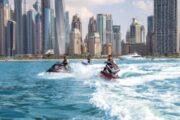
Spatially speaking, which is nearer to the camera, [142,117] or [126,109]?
[142,117]

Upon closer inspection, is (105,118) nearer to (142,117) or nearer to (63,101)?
(142,117)

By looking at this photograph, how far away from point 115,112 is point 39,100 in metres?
6.44

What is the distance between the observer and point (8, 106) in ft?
63.6

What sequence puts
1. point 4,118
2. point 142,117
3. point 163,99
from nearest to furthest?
point 142,117 < point 4,118 < point 163,99

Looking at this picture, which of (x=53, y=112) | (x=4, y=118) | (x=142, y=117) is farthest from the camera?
(x=53, y=112)

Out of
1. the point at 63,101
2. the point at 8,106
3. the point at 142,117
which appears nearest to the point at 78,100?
the point at 63,101

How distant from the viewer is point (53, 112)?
1755 cm

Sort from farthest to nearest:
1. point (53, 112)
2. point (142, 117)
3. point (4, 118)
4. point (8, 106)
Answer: point (8, 106) < point (53, 112) < point (4, 118) < point (142, 117)

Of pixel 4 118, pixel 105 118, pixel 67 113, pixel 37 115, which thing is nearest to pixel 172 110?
pixel 105 118

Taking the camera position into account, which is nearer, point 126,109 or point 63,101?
point 126,109

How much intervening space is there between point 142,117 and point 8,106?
704 centimetres

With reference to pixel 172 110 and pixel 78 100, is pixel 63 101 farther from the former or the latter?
pixel 172 110

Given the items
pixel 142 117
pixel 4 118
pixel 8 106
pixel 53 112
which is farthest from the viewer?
pixel 8 106

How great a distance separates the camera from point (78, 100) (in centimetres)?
2148
